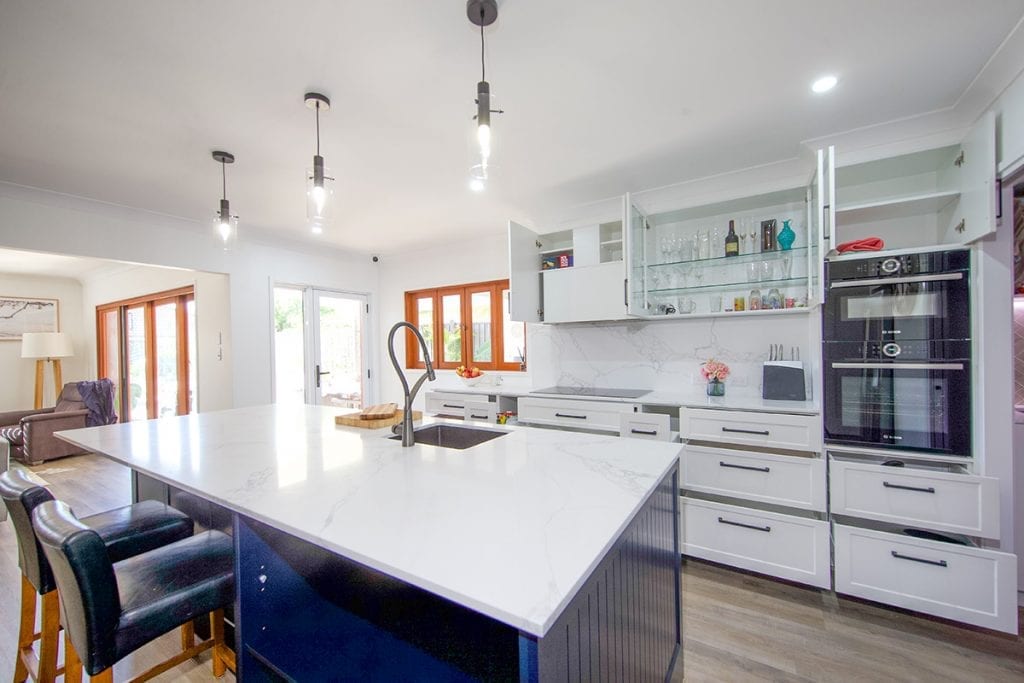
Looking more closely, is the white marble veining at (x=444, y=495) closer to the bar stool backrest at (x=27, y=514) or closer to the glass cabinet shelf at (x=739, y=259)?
the bar stool backrest at (x=27, y=514)

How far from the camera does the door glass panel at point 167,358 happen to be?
17.5 feet

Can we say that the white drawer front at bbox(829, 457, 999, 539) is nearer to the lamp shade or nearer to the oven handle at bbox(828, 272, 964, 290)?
the oven handle at bbox(828, 272, 964, 290)

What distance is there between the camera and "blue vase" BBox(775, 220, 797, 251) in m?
2.57

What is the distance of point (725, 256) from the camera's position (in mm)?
2812

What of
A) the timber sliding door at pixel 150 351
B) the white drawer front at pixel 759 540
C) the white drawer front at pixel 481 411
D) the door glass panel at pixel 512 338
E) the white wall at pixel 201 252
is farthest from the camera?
the timber sliding door at pixel 150 351

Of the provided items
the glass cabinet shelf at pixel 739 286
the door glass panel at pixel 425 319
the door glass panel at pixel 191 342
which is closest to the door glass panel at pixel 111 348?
the door glass panel at pixel 191 342

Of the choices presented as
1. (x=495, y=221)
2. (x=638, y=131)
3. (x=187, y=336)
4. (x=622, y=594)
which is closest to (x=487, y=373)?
(x=495, y=221)

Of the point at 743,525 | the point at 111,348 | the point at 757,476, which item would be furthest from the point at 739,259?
the point at 111,348

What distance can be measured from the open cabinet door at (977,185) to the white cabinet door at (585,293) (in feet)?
5.43

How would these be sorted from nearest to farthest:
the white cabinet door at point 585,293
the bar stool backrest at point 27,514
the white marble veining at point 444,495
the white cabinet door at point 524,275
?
the white marble veining at point 444,495
the bar stool backrest at point 27,514
the white cabinet door at point 585,293
the white cabinet door at point 524,275

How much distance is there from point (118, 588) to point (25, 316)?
7.83 m

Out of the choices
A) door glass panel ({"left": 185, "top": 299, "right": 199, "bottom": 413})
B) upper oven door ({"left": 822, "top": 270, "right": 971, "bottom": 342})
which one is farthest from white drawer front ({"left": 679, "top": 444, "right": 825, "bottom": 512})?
door glass panel ({"left": 185, "top": 299, "right": 199, "bottom": 413})

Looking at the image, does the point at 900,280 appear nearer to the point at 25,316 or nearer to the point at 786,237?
the point at 786,237

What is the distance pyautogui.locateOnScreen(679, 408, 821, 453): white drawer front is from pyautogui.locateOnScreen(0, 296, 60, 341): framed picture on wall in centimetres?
883
